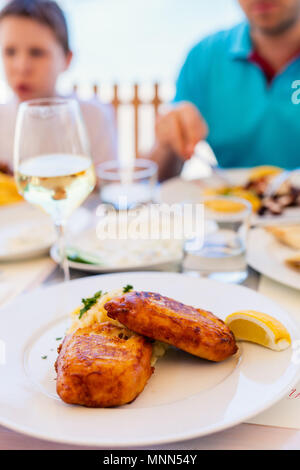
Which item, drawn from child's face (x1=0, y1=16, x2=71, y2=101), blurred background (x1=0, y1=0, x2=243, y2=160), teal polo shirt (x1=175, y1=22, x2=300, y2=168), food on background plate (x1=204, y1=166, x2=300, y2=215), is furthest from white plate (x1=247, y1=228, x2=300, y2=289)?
blurred background (x1=0, y1=0, x2=243, y2=160)

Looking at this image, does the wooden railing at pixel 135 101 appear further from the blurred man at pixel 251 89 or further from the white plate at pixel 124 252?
the white plate at pixel 124 252

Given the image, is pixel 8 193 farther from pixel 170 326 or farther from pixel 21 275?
pixel 170 326

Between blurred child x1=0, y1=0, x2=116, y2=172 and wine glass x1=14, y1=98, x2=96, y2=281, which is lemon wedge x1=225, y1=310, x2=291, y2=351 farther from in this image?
blurred child x1=0, y1=0, x2=116, y2=172

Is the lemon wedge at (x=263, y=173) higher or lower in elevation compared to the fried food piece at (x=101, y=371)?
lower

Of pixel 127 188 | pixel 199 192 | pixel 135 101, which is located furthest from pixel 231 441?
pixel 135 101

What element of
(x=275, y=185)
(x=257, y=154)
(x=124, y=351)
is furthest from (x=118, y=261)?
(x=257, y=154)

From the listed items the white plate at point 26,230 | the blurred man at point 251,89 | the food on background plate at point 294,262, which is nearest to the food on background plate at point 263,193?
the food on background plate at point 294,262
